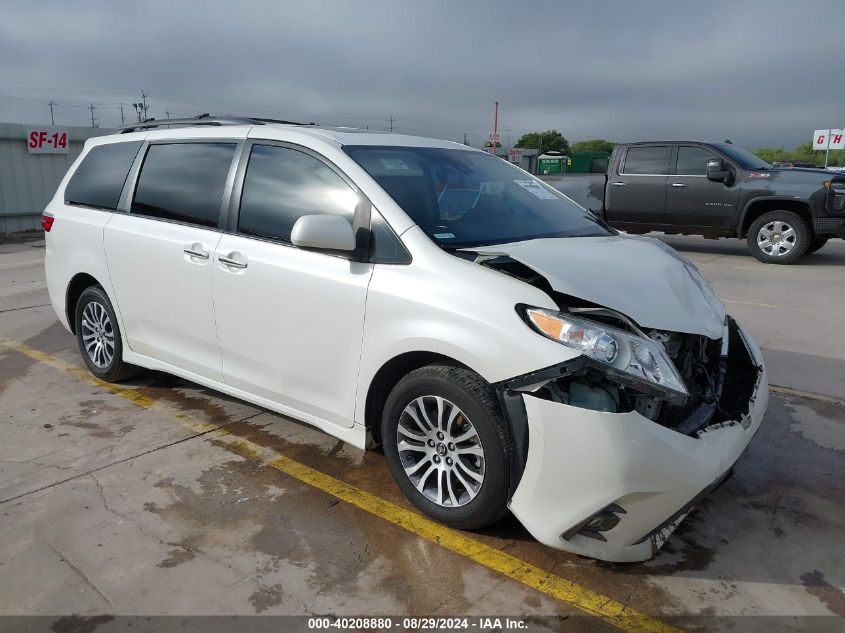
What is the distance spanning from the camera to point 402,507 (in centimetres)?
332

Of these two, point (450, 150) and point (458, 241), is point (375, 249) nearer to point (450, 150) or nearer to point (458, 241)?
point (458, 241)

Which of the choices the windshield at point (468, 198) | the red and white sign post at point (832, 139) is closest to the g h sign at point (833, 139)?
the red and white sign post at point (832, 139)

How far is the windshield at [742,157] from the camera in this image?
10.9 meters

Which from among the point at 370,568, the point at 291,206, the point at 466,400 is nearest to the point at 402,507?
the point at 370,568

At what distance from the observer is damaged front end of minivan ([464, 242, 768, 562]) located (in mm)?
2510

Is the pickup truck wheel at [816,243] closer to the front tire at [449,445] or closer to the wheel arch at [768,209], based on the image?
the wheel arch at [768,209]

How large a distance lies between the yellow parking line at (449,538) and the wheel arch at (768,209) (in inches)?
373

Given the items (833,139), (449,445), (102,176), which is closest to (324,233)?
(449,445)

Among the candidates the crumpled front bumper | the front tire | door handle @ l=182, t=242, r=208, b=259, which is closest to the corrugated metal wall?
door handle @ l=182, t=242, r=208, b=259

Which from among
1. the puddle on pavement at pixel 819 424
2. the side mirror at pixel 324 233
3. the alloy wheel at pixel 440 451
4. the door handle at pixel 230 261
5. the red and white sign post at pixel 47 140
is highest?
the red and white sign post at pixel 47 140

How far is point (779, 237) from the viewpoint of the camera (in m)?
10.7

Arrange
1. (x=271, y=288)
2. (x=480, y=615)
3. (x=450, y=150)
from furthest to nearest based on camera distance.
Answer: (x=450, y=150), (x=271, y=288), (x=480, y=615)

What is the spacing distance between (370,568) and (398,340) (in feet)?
3.19

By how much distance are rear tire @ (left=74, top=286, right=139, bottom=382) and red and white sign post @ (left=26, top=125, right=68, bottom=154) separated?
487 inches
